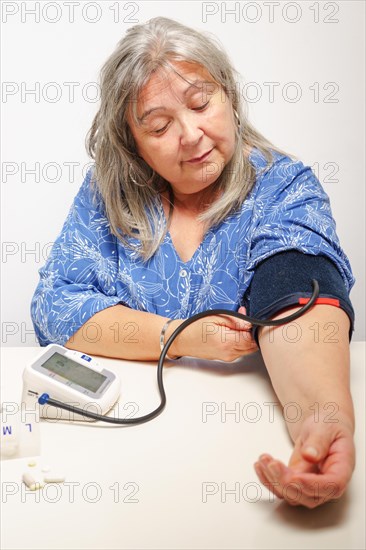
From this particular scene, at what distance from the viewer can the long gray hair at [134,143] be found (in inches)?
54.9

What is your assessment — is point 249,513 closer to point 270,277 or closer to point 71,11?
point 270,277

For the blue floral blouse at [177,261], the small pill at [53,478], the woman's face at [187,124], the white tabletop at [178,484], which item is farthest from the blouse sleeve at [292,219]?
the small pill at [53,478]

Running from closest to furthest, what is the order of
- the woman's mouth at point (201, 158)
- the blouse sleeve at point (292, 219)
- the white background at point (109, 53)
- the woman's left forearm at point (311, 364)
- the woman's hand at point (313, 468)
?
the woman's hand at point (313, 468)
the woman's left forearm at point (311, 364)
the blouse sleeve at point (292, 219)
the woman's mouth at point (201, 158)
the white background at point (109, 53)

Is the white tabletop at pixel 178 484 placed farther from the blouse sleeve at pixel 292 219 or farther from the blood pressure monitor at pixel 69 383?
the blouse sleeve at pixel 292 219

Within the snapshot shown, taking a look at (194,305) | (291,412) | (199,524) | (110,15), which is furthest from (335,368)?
(110,15)

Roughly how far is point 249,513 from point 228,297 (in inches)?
24.2

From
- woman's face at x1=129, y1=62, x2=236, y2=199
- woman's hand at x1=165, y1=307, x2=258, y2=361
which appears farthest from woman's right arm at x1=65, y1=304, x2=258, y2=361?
woman's face at x1=129, y1=62, x2=236, y2=199

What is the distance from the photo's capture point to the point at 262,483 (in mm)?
908

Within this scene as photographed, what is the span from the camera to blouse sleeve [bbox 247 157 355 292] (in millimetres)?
1306

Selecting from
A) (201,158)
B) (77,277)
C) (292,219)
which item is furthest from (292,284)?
(77,277)

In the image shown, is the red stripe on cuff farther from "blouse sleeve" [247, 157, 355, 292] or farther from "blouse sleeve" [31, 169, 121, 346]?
"blouse sleeve" [31, 169, 121, 346]

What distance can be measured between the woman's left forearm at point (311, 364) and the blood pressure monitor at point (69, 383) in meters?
0.25

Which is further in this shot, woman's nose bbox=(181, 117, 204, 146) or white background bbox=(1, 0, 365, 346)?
white background bbox=(1, 0, 365, 346)

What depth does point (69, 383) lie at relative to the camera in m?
1.13
